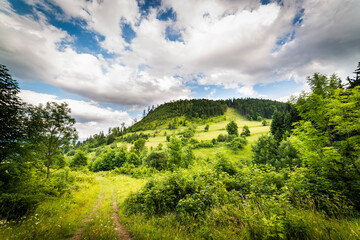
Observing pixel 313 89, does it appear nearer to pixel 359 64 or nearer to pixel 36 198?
pixel 36 198

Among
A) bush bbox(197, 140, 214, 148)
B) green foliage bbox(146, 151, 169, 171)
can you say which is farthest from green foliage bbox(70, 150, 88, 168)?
bush bbox(197, 140, 214, 148)

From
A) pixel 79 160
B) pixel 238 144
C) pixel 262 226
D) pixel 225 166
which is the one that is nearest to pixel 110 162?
pixel 79 160

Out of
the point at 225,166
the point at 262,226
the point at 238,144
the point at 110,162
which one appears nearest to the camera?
the point at 262,226

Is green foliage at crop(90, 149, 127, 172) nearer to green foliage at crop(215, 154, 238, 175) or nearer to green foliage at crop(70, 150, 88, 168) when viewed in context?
green foliage at crop(70, 150, 88, 168)

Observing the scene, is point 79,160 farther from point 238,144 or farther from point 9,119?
point 238,144

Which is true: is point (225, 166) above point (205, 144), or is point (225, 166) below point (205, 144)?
above

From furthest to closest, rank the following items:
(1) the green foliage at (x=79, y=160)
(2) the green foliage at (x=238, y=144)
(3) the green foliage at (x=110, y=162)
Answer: (2) the green foliage at (x=238, y=144) → (3) the green foliage at (x=110, y=162) → (1) the green foliage at (x=79, y=160)

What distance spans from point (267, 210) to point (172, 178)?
20.6 feet

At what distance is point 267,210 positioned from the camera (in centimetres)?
515

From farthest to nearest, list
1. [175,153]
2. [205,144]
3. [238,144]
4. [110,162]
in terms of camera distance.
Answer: [205,144] < [238,144] < [110,162] < [175,153]

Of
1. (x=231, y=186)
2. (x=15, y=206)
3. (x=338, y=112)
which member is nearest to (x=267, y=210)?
(x=231, y=186)

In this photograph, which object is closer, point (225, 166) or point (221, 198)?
point (221, 198)

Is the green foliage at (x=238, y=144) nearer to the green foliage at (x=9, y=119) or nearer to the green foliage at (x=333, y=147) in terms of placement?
the green foliage at (x=333, y=147)

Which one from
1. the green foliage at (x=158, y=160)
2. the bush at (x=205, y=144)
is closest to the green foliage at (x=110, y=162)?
the green foliage at (x=158, y=160)
